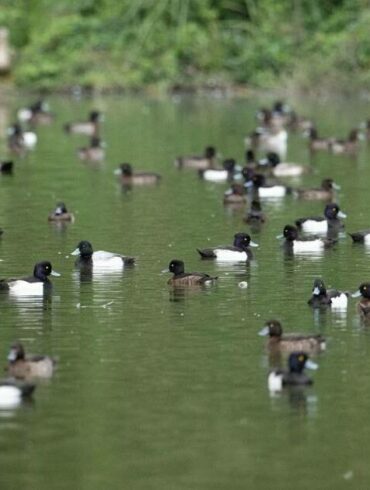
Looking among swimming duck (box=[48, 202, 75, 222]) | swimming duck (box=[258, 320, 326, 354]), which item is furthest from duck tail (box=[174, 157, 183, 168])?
swimming duck (box=[258, 320, 326, 354])

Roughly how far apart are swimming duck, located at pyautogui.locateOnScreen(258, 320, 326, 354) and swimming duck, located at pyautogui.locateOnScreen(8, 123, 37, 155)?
891 inches

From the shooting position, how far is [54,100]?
2250 inches

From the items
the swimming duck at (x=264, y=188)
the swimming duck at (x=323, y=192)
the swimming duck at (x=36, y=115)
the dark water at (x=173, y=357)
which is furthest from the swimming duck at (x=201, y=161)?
the swimming duck at (x=36, y=115)

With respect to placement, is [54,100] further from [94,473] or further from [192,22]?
[94,473]

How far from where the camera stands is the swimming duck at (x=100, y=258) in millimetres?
21984

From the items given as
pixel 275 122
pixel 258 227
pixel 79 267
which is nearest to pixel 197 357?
pixel 79 267

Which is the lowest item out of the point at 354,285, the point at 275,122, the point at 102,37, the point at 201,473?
the point at 201,473

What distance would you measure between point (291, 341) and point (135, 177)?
1592 centimetres

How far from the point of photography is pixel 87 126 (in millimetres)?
44250

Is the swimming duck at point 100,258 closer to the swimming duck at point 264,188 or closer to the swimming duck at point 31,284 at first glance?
the swimming duck at point 31,284

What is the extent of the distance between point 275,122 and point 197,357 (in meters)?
28.1

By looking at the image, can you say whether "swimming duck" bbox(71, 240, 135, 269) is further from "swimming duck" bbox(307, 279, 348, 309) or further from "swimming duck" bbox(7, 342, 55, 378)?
Answer: "swimming duck" bbox(7, 342, 55, 378)

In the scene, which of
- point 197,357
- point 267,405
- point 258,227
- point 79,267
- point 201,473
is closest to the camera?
point 201,473

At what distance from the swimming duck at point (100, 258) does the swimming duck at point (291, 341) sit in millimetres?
Answer: 5230
